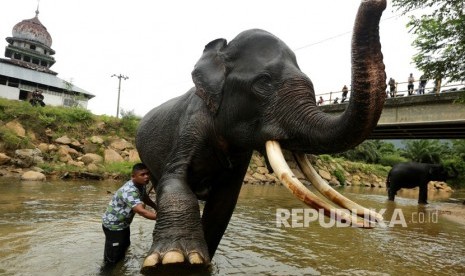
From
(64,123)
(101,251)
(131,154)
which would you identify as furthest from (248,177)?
(101,251)

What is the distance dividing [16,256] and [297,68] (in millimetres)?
3503

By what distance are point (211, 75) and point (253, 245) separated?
2963 millimetres

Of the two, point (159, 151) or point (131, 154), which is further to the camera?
point (131, 154)

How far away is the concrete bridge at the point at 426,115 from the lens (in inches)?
725

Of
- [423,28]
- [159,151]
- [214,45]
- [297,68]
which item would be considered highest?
[423,28]

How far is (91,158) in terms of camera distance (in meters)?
15.7

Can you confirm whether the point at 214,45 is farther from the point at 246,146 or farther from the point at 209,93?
the point at 246,146

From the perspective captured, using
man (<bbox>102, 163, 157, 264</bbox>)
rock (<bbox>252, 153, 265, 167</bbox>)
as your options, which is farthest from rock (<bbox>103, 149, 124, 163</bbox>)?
man (<bbox>102, 163, 157, 264</bbox>)

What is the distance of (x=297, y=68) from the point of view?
117 inches

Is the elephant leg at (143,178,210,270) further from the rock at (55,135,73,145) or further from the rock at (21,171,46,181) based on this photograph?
the rock at (55,135,73,145)

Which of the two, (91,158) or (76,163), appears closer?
(76,163)

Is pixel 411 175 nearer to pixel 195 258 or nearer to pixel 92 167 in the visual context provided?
pixel 92 167

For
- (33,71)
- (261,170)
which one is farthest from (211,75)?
(33,71)

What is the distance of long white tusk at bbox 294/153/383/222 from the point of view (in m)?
2.22
